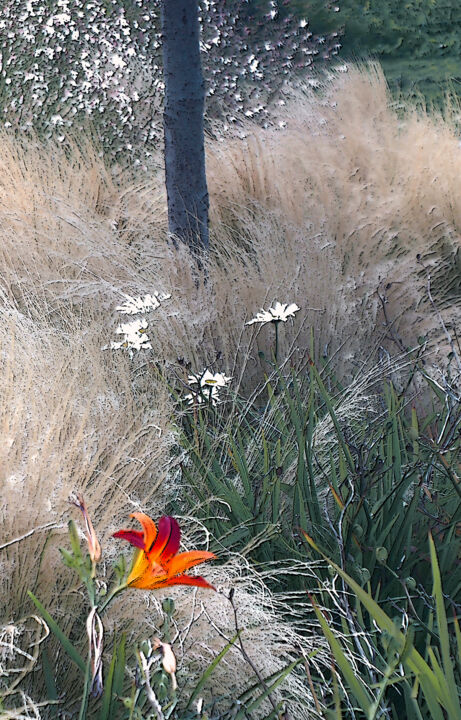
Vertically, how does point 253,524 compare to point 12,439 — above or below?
below

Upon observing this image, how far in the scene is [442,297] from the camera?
3.21 metres

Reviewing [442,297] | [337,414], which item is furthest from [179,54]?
[337,414]

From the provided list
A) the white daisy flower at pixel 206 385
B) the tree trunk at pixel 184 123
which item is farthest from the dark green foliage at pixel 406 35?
the white daisy flower at pixel 206 385

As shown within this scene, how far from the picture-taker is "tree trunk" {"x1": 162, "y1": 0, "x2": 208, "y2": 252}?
9.43 ft

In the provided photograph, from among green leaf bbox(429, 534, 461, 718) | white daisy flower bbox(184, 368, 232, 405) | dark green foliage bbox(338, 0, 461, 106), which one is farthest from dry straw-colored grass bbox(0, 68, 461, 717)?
Result: dark green foliage bbox(338, 0, 461, 106)

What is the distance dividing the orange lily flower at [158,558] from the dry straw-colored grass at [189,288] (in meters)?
0.31

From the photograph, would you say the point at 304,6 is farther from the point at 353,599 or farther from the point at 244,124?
the point at 353,599

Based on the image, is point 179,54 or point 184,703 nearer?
point 184,703

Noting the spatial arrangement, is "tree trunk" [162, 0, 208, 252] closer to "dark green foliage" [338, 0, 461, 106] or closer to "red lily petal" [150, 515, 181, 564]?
"red lily petal" [150, 515, 181, 564]

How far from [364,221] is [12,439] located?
83.0 inches

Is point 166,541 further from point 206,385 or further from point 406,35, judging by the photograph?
point 406,35

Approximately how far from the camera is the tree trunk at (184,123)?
2873mm

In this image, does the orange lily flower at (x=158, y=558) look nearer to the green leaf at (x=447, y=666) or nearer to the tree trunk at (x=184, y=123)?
the green leaf at (x=447, y=666)

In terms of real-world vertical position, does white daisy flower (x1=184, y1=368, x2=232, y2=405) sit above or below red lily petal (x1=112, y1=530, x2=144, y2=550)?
below
